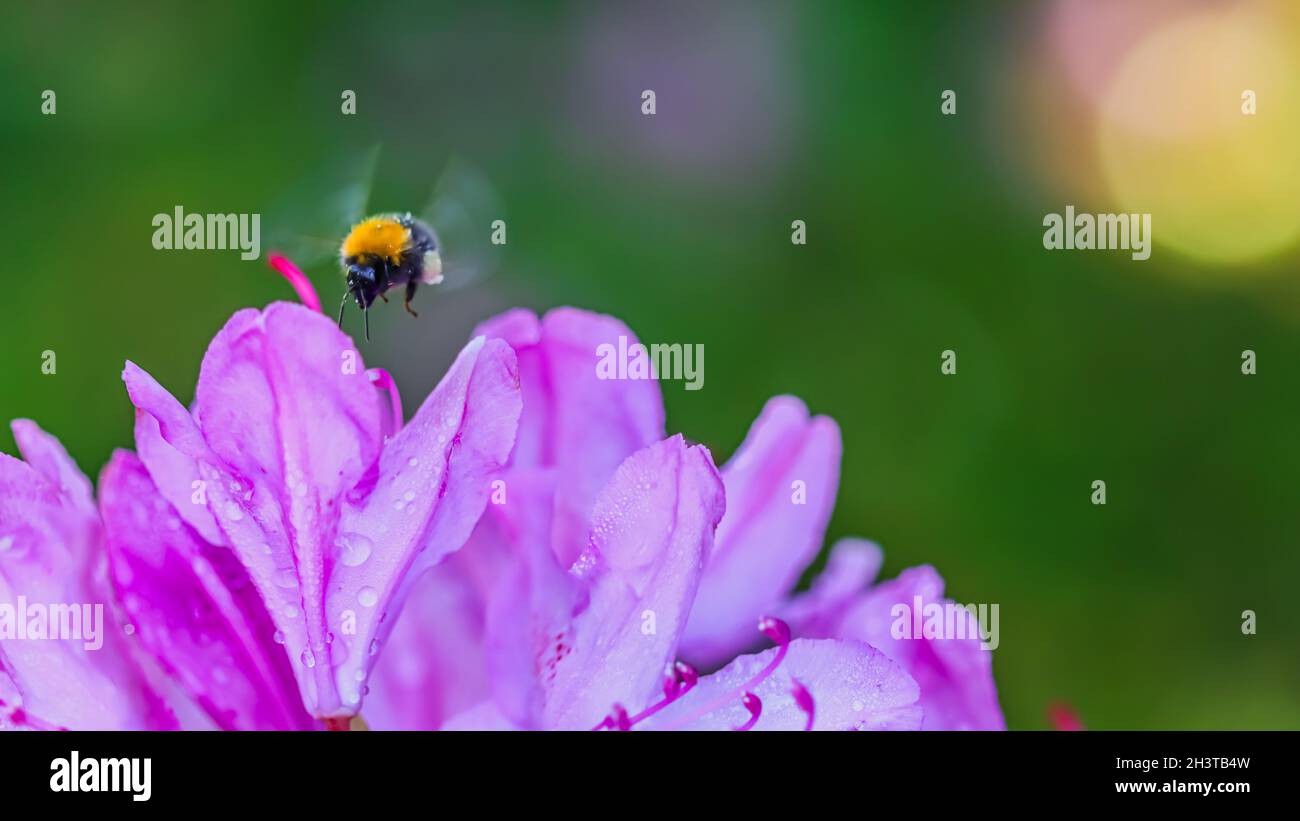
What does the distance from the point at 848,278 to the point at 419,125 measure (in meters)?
1.42

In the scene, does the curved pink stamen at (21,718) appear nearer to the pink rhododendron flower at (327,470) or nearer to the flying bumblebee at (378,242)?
the pink rhododendron flower at (327,470)

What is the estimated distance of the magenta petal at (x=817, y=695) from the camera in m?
1.05

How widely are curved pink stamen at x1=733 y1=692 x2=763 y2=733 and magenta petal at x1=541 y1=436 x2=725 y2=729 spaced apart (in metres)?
0.07

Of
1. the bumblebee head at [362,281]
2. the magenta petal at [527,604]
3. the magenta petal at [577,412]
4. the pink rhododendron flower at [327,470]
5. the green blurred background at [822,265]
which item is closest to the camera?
the pink rhododendron flower at [327,470]

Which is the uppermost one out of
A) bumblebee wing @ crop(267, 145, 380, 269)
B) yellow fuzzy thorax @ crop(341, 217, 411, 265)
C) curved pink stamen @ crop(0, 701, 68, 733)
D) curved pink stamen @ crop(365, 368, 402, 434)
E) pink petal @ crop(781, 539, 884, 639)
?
bumblebee wing @ crop(267, 145, 380, 269)

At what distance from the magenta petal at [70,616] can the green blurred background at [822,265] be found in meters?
1.87

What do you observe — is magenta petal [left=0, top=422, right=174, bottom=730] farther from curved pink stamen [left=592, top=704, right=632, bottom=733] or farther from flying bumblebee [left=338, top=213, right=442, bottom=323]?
flying bumblebee [left=338, top=213, right=442, bottom=323]

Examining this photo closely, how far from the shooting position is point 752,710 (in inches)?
41.9

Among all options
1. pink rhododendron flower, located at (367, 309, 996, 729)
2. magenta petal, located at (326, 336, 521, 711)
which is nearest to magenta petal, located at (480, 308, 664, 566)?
pink rhododendron flower, located at (367, 309, 996, 729)

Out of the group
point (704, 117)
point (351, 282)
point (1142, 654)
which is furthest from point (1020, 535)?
point (351, 282)

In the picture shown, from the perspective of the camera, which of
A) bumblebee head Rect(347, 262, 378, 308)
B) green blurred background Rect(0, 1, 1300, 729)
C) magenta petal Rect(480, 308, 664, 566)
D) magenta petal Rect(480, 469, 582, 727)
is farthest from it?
green blurred background Rect(0, 1, 1300, 729)

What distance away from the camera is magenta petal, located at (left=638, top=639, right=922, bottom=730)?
1051 mm

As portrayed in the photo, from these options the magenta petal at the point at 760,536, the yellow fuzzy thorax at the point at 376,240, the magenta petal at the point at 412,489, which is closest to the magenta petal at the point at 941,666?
the magenta petal at the point at 760,536

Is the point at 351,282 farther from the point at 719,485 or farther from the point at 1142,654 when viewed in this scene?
the point at 1142,654
